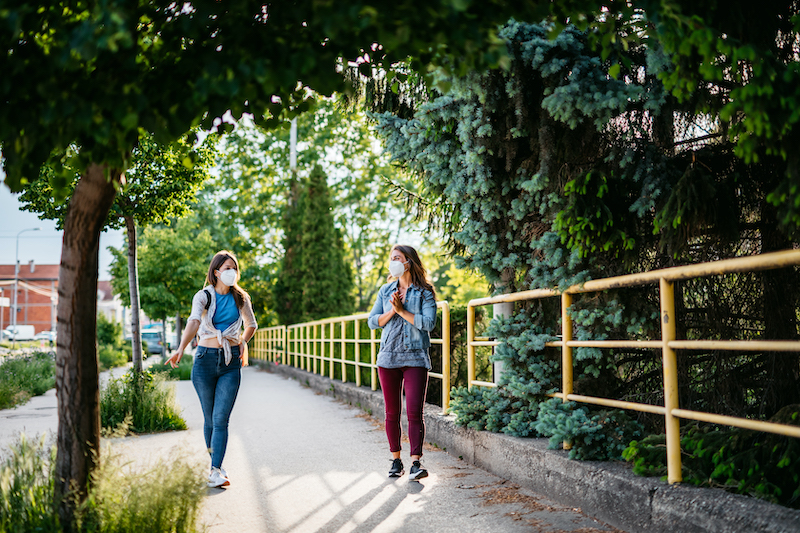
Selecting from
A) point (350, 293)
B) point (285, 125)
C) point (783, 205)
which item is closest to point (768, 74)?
point (783, 205)

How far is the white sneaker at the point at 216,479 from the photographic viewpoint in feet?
17.3

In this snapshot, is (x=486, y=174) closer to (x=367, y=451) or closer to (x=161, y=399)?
(x=367, y=451)

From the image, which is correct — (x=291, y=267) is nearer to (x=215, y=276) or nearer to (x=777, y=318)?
(x=215, y=276)

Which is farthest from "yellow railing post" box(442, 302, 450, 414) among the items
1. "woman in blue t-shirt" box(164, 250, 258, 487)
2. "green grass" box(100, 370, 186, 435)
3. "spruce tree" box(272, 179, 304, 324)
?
"spruce tree" box(272, 179, 304, 324)

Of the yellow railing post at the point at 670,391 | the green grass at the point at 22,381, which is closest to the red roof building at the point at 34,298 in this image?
the green grass at the point at 22,381

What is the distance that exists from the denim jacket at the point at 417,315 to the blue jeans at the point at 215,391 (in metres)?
1.27

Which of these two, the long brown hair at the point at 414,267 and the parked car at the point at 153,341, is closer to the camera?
the long brown hair at the point at 414,267

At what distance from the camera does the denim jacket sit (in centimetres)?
555

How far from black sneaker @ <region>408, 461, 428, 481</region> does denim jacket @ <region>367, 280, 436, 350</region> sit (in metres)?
0.94

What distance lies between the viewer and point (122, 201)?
31.6 ft

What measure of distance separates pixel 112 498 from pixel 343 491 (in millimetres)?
2057

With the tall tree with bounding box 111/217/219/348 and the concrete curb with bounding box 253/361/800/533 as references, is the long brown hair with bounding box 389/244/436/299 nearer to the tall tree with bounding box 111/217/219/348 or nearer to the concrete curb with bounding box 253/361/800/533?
the concrete curb with bounding box 253/361/800/533

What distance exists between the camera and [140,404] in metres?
8.38

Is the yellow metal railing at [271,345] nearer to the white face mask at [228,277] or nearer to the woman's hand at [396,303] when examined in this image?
the white face mask at [228,277]
